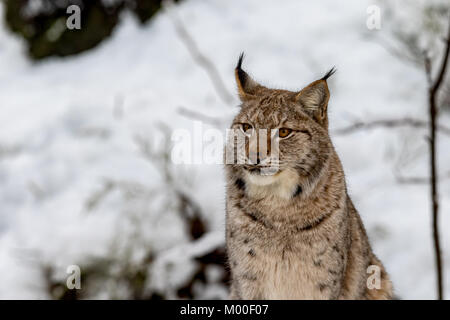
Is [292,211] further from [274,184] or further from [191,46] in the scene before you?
[191,46]

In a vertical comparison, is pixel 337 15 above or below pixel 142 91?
above

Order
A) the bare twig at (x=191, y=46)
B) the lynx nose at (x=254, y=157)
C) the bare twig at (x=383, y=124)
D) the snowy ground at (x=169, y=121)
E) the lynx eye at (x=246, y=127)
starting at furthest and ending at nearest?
the bare twig at (x=191, y=46) → the snowy ground at (x=169, y=121) → the bare twig at (x=383, y=124) → the lynx eye at (x=246, y=127) → the lynx nose at (x=254, y=157)

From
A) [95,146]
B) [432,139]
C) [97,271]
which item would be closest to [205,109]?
[95,146]

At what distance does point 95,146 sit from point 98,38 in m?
1.89

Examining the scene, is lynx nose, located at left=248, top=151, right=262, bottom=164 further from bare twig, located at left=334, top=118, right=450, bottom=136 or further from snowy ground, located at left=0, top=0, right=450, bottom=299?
snowy ground, located at left=0, top=0, right=450, bottom=299

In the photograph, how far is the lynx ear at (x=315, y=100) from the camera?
8.07 ft

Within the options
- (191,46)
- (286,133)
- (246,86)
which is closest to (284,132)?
(286,133)

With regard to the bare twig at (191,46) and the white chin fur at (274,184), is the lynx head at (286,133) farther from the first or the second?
the bare twig at (191,46)

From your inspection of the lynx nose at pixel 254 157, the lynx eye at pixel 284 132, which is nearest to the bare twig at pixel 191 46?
the lynx eye at pixel 284 132

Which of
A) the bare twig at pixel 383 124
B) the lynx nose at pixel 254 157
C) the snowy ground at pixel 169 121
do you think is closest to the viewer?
the lynx nose at pixel 254 157

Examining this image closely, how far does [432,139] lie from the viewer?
3.18m

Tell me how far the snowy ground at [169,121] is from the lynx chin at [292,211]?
→ 228 cm
